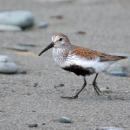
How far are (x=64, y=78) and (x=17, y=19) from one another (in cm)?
315

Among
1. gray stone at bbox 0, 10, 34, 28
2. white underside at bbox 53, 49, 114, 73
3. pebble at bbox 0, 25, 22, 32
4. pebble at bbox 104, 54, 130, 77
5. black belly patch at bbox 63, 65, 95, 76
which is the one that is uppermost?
white underside at bbox 53, 49, 114, 73

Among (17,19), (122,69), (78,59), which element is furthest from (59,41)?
(17,19)

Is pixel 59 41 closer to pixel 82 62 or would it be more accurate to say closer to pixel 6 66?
pixel 82 62

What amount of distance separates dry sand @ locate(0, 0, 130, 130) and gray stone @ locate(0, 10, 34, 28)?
0.57ft

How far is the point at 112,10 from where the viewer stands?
12.0 metres

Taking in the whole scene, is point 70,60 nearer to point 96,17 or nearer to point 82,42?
point 82,42

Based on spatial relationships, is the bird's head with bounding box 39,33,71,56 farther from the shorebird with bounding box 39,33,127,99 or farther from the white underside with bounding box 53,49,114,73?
the white underside with bounding box 53,49,114,73

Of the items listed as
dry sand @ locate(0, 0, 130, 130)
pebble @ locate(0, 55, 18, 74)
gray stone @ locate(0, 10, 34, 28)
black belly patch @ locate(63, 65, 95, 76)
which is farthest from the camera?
gray stone @ locate(0, 10, 34, 28)

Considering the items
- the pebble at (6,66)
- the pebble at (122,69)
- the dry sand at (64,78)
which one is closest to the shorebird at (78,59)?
the dry sand at (64,78)

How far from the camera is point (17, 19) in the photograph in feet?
34.1

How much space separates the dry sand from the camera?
561 centimetres

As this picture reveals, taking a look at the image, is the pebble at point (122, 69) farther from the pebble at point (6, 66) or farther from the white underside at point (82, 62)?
the pebble at point (6, 66)

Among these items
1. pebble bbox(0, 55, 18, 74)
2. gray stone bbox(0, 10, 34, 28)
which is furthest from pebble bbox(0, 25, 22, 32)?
pebble bbox(0, 55, 18, 74)

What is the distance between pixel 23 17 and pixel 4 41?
111cm
